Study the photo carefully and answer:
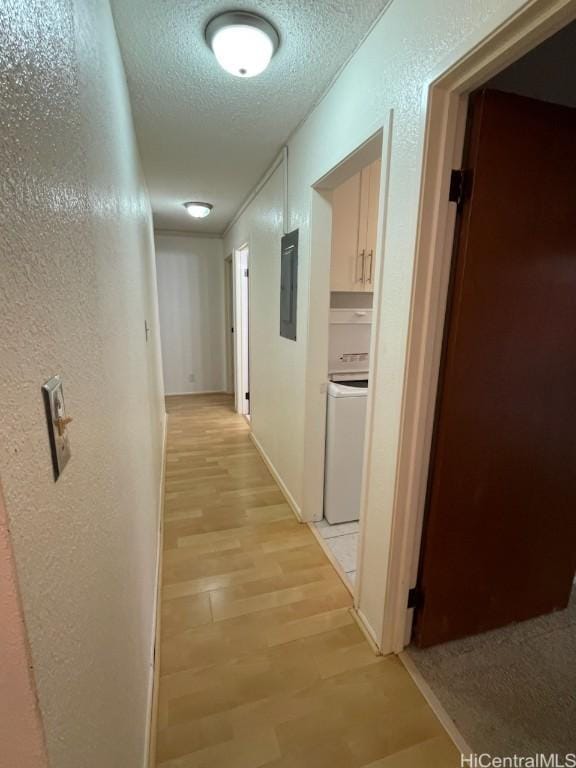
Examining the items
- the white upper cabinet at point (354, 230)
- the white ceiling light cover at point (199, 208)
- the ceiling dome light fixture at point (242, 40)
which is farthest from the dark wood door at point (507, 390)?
the white ceiling light cover at point (199, 208)

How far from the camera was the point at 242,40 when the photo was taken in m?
1.29

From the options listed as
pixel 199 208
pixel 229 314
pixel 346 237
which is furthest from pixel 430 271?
pixel 229 314

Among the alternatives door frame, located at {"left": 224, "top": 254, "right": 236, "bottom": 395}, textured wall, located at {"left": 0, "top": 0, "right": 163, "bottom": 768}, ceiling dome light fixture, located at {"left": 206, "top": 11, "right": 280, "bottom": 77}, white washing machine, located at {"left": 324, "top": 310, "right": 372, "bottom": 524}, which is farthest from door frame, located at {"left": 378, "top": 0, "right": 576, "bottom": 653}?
door frame, located at {"left": 224, "top": 254, "right": 236, "bottom": 395}

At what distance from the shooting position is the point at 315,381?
2125mm

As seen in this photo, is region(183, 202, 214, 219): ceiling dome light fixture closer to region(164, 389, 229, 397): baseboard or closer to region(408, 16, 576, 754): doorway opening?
region(164, 389, 229, 397): baseboard

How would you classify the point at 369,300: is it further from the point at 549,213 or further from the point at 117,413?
the point at 117,413

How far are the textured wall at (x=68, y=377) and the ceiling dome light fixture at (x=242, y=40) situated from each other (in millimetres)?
426

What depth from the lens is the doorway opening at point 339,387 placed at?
80.0 inches

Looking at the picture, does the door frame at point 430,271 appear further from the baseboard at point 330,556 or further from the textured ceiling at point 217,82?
the textured ceiling at point 217,82

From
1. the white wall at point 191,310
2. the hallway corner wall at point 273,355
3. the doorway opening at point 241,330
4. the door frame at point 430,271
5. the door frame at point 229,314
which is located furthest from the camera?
the door frame at point 229,314

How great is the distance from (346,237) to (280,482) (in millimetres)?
1830

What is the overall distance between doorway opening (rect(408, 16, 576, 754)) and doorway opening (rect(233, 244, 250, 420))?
307 centimetres

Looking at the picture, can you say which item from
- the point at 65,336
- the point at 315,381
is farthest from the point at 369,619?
the point at 65,336

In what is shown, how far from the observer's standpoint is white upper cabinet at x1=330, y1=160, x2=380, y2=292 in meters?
2.18
